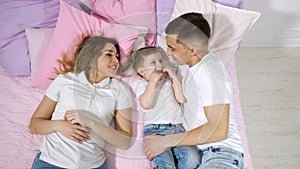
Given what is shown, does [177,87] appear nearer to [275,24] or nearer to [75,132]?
[75,132]

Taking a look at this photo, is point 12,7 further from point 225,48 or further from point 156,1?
point 225,48

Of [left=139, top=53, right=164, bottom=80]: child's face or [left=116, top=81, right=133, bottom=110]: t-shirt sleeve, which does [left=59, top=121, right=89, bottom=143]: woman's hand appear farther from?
[left=139, top=53, right=164, bottom=80]: child's face

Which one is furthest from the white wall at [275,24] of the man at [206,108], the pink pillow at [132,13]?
the man at [206,108]

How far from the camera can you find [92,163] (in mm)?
1701

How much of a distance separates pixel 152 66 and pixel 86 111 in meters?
0.27

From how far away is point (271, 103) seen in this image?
2.38 metres

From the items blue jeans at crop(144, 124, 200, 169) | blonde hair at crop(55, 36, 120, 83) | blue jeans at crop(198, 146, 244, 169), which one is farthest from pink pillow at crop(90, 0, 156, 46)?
blue jeans at crop(198, 146, 244, 169)

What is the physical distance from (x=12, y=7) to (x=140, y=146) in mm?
778

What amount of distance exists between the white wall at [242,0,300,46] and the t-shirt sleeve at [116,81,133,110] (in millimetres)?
886

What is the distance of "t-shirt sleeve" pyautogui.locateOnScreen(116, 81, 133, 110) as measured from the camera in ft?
5.93

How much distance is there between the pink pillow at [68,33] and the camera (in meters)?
1.96

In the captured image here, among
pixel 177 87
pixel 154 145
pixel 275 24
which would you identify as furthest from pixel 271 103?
pixel 154 145

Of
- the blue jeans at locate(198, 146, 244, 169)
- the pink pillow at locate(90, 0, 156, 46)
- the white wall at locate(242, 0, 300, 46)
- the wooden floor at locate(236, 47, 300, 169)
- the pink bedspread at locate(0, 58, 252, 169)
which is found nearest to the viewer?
the blue jeans at locate(198, 146, 244, 169)

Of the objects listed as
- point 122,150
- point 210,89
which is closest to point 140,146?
point 122,150
